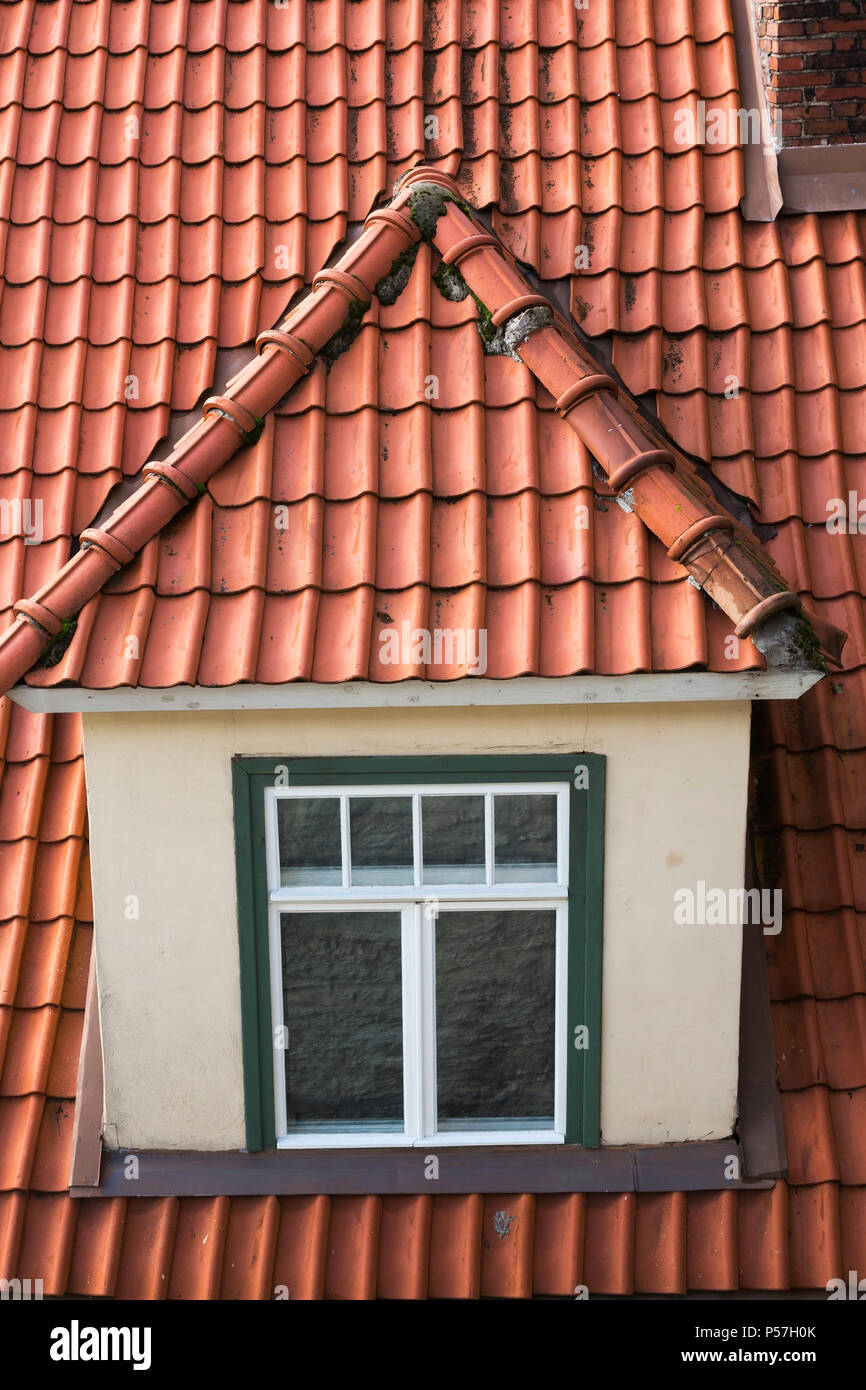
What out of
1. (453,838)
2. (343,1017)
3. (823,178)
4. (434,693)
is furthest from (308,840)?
(823,178)

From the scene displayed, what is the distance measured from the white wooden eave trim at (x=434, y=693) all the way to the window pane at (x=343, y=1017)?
87 centimetres

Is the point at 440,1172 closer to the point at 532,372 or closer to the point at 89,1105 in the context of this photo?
the point at 89,1105

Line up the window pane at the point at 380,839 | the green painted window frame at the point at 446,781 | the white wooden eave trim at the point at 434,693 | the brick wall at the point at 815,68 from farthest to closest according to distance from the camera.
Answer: the brick wall at the point at 815,68 < the window pane at the point at 380,839 < the green painted window frame at the point at 446,781 < the white wooden eave trim at the point at 434,693

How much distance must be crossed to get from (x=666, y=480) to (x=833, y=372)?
5.03 feet

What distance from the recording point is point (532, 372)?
432 cm

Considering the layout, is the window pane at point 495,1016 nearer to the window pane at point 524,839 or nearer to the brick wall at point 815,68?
the window pane at point 524,839

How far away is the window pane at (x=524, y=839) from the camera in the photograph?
421cm

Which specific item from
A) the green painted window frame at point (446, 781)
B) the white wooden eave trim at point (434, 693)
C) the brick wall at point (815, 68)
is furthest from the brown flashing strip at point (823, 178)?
the green painted window frame at point (446, 781)

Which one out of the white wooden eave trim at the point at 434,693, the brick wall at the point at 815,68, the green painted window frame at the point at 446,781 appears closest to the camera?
the white wooden eave trim at the point at 434,693

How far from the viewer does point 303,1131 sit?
14.7 ft

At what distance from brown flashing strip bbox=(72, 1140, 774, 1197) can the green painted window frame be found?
0.33 feet

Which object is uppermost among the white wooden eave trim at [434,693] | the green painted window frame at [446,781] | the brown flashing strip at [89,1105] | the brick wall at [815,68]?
the brick wall at [815,68]

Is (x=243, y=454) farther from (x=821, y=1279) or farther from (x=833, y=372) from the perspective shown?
(x=821, y=1279)
